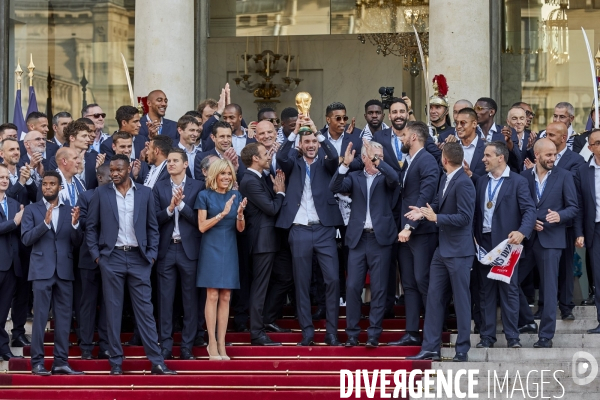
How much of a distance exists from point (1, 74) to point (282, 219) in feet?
25.6

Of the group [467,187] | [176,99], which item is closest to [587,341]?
[467,187]

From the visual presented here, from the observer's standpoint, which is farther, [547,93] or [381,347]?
[547,93]

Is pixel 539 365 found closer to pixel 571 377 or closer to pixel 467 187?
pixel 571 377

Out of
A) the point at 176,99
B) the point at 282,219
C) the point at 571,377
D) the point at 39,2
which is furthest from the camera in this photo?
the point at 39,2

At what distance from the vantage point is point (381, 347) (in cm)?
1316

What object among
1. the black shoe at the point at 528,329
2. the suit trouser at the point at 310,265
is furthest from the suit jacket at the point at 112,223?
the black shoe at the point at 528,329

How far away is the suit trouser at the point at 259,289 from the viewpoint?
13547 millimetres

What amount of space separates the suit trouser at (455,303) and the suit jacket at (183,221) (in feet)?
8.19

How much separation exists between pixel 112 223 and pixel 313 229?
6.90ft

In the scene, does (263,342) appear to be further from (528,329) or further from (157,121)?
(157,121)

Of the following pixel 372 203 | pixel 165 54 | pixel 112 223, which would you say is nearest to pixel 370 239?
pixel 372 203

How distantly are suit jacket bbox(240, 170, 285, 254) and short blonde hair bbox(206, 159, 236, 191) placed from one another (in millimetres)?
314

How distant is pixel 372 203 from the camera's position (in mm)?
13445

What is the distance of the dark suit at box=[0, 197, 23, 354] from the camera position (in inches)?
530
